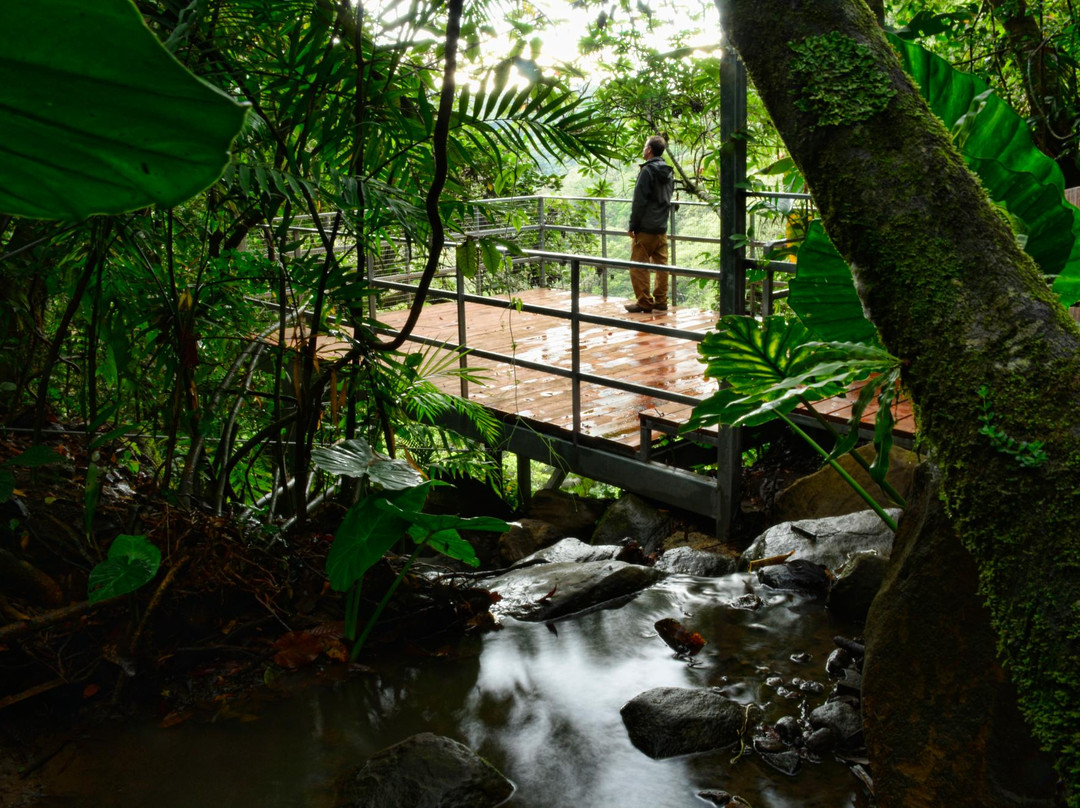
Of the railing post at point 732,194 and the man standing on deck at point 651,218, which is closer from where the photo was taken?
the railing post at point 732,194

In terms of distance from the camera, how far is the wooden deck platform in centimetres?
514

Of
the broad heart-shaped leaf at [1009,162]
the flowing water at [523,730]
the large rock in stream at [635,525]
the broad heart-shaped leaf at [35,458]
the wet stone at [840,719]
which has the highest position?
the broad heart-shaped leaf at [1009,162]

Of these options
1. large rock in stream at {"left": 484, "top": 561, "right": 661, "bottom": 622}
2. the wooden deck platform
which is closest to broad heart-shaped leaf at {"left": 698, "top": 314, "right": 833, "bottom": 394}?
large rock in stream at {"left": 484, "top": 561, "right": 661, "bottom": 622}

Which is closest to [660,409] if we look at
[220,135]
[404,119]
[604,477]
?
[604,477]

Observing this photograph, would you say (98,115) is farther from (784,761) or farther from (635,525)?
(635,525)

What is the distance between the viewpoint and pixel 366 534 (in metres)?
2.20

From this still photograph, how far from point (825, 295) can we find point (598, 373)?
4.00m

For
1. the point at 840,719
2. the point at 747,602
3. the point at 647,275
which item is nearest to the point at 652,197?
the point at 647,275

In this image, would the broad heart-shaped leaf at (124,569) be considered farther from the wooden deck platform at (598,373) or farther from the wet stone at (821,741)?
the wooden deck platform at (598,373)

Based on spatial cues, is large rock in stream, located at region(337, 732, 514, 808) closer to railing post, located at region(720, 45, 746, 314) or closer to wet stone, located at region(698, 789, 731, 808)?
wet stone, located at region(698, 789, 731, 808)

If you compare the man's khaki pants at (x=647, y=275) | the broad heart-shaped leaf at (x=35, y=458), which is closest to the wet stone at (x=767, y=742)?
the broad heart-shaped leaf at (x=35, y=458)

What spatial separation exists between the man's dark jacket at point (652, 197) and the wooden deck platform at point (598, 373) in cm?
77

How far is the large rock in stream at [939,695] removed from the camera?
5.42 ft

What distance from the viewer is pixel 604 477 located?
512 centimetres
